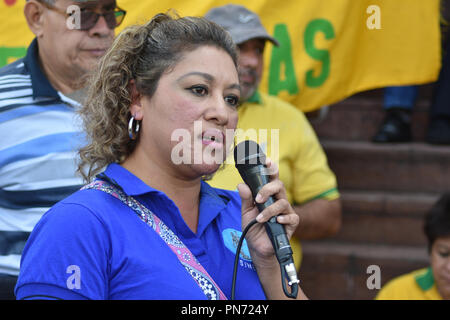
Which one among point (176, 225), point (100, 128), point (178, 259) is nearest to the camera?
point (178, 259)

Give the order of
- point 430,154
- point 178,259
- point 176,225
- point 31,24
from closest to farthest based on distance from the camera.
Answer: point 178,259
point 176,225
point 31,24
point 430,154

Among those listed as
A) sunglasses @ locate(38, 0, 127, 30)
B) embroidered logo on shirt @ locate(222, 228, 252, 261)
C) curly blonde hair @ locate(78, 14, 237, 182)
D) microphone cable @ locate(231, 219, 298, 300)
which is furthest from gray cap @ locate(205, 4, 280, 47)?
microphone cable @ locate(231, 219, 298, 300)

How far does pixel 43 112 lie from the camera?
2.59 meters

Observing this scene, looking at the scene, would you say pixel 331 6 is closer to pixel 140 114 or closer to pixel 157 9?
pixel 157 9

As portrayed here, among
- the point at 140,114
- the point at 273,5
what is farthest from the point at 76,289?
the point at 273,5

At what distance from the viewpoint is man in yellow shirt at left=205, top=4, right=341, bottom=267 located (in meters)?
3.19

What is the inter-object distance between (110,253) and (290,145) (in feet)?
6.02

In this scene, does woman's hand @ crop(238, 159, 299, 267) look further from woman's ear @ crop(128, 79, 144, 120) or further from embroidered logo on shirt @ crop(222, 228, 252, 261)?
woman's ear @ crop(128, 79, 144, 120)

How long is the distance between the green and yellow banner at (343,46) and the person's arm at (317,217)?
0.73 m

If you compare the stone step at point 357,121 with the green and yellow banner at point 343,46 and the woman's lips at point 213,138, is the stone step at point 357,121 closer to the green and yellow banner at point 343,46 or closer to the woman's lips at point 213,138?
the green and yellow banner at point 343,46

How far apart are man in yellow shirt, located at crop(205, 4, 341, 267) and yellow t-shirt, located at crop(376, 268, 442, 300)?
1.50ft

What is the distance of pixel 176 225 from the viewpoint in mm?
1751

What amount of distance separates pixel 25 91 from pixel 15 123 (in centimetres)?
17

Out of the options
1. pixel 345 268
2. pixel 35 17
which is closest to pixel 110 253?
pixel 35 17
